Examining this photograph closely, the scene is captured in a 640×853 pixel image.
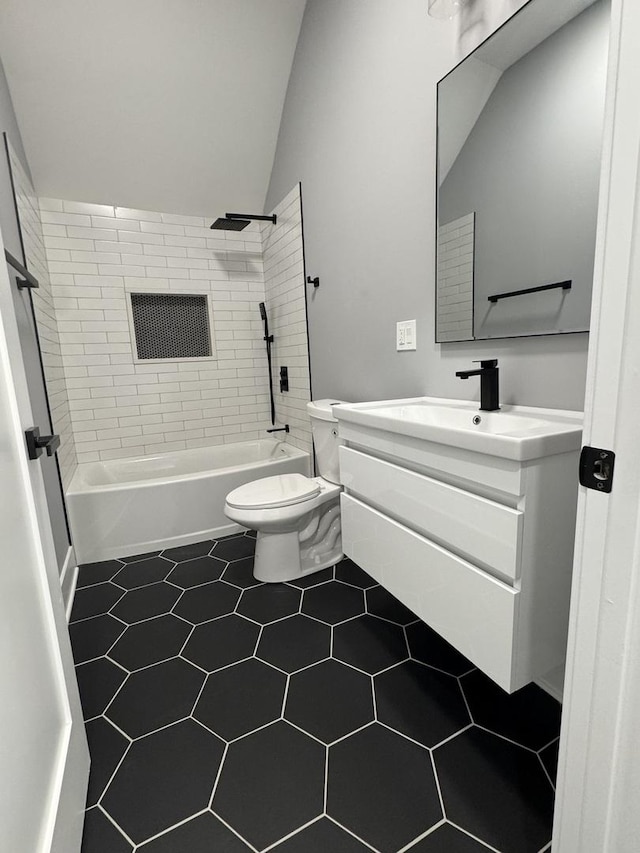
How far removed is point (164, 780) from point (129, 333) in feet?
8.90

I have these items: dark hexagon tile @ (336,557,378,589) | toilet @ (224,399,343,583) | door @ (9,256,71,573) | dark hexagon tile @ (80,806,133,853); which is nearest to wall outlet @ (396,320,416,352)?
toilet @ (224,399,343,583)

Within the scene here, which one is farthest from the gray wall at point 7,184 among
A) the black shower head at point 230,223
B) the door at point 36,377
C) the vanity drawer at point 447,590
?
the vanity drawer at point 447,590

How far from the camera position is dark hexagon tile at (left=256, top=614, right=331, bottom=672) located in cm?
151

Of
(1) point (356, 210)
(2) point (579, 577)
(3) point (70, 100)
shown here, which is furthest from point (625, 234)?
(3) point (70, 100)

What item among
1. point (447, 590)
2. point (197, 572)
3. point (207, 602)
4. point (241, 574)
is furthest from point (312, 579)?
point (447, 590)

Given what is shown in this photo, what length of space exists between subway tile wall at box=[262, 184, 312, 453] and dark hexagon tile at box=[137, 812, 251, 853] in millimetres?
2126

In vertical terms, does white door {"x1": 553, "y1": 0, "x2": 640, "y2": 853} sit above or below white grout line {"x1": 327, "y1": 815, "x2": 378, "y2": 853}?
above

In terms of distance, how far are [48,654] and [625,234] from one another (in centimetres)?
133

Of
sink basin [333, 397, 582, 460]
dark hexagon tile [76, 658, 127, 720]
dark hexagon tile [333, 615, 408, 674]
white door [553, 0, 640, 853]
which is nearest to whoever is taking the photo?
white door [553, 0, 640, 853]

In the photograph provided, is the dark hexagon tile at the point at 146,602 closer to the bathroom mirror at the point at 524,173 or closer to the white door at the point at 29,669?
the white door at the point at 29,669

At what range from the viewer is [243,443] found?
11.4ft

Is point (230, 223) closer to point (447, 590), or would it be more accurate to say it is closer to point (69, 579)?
point (69, 579)

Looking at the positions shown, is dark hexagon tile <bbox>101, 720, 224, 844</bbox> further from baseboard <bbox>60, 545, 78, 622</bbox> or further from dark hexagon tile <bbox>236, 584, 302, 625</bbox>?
baseboard <bbox>60, 545, 78, 622</bbox>

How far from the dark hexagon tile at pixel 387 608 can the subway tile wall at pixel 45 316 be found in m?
1.77
